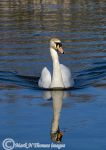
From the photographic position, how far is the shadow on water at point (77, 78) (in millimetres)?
20109

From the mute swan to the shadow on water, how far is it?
12.8 inches

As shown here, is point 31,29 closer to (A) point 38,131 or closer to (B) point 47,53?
(B) point 47,53

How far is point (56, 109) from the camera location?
53.2 feet

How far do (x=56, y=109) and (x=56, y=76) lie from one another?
2.60 metres

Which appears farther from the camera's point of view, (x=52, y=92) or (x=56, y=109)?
(x=52, y=92)

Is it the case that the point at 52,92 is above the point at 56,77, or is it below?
below

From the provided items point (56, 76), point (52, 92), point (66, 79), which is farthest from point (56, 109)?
point (66, 79)

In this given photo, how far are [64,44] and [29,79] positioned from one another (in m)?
7.47

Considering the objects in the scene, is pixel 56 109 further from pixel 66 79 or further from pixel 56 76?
pixel 66 79

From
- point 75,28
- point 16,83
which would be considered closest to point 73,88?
point 16,83

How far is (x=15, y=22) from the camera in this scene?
38906 mm

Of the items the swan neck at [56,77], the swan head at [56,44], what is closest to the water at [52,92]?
the swan neck at [56,77]

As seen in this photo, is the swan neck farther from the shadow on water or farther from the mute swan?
the shadow on water

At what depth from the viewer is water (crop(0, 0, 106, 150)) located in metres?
13.9
